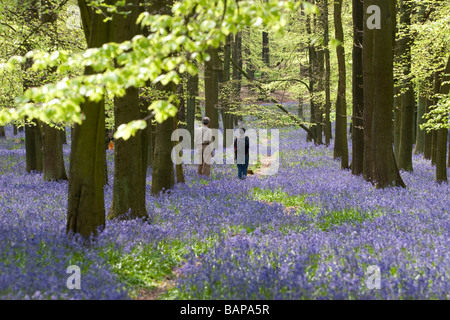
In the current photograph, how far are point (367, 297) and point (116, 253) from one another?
344cm

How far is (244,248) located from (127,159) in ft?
10.1

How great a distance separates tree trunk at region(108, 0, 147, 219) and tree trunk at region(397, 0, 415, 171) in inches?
464

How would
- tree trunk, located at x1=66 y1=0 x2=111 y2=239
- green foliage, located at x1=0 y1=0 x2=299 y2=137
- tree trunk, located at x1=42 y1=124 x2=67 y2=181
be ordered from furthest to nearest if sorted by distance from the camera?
tree trunk, located at x1=42 y1=124 x2=67 y2=181 < tree trunk, located at x1=66 y1=0 x2=111 y2=239 < green foliage, located at x1=0 y1=0 x2=299 y2=137

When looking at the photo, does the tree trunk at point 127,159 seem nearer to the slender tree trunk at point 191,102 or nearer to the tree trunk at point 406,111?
the tree trunk at point 406,111

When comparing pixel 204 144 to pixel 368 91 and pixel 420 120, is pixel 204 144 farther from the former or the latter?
pixel 420 120

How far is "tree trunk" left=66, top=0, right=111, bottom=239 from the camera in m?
6.37

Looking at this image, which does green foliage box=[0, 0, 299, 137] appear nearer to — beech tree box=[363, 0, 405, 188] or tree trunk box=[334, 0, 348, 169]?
beech tree box=[363, 0, 405, 188]

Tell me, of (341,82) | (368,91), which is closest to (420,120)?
(341,82)

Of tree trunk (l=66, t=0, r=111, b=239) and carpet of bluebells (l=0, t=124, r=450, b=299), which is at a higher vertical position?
tree trunk (l=66, t=0, r=111, b=239)

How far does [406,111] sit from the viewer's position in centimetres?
1706

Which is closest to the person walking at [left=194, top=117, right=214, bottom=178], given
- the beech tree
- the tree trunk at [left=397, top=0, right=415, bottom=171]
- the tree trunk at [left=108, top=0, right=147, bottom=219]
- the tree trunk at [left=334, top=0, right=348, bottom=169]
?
the tree trunk at [left=334, top=0, right=348, bottom=169]

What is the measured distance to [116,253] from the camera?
6.04 metres

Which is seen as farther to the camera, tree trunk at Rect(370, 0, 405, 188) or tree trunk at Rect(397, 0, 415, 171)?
tree trunk at Rect(397, 0, 415, 171)
